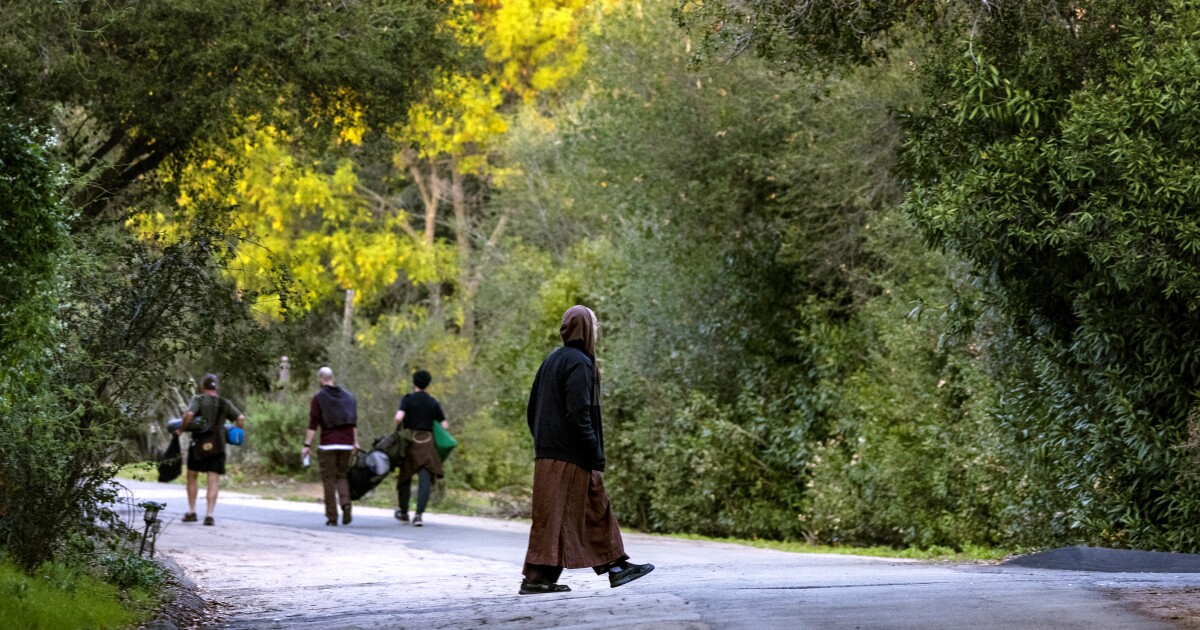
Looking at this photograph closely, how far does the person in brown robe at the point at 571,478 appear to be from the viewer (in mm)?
10266

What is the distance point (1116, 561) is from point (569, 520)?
464 cm

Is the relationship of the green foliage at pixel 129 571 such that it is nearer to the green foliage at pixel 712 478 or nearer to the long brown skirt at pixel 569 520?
the long brown skirt at pixel 569 520

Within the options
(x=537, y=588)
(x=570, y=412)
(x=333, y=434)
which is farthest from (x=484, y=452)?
(x=570, y=412)

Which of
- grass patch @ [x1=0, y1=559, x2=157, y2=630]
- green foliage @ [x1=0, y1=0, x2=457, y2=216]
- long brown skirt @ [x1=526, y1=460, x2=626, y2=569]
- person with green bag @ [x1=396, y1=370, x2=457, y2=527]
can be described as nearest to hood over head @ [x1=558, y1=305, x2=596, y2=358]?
long brown skirt @ [x1=526, y1=460, x2=626, y2=569]

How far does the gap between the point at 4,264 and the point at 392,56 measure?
857 cm

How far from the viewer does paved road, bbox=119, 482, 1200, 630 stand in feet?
27.2

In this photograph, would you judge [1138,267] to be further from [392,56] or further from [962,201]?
[392,56]

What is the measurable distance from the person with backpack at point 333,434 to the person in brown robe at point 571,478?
9921 millimetres

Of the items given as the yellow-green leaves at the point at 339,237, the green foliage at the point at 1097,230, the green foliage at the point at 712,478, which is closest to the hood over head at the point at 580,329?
the green foliage at the point at 1097,230

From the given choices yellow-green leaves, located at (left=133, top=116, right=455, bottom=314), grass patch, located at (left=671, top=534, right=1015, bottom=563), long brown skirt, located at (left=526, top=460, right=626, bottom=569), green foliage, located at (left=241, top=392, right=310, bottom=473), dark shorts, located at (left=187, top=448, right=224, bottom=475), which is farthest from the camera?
yellow-green leaves, located at (left=133, top=116, right=455, bottom=314)

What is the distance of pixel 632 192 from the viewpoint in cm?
2264

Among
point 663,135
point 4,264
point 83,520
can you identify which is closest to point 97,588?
point 83,520

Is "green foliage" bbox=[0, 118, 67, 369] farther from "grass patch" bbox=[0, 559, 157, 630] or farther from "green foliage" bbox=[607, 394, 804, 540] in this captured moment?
"green foliage" bbox=[607, 394, 804, 540]

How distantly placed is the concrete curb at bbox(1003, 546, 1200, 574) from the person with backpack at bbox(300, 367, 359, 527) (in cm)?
980
